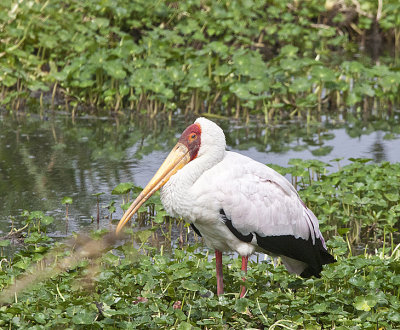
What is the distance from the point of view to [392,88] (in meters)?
9.21

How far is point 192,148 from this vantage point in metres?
4.04

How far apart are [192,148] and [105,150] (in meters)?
3.66

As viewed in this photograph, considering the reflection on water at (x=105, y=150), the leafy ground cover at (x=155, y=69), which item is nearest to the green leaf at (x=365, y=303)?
the reflection on water at (x=105, y=150)

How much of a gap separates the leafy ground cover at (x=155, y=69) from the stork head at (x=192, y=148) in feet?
14.5

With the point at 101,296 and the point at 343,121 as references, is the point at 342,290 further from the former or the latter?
the point at 343,121

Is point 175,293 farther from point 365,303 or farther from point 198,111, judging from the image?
point 198,111

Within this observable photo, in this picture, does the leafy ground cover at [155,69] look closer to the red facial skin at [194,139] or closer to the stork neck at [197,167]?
the red facial skin at [194,139]

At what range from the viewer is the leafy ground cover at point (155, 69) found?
8.79 m

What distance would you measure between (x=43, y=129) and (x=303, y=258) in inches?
193

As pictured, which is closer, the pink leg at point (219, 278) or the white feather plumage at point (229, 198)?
the white feather plumage at point (229, 198)

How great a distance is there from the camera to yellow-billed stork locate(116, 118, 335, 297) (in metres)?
3.85

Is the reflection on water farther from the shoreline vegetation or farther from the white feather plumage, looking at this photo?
the white feather plumage

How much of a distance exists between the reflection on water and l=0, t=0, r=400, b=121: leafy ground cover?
36cm

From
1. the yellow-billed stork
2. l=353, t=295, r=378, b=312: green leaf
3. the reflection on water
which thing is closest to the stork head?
the yellow-billed stork
